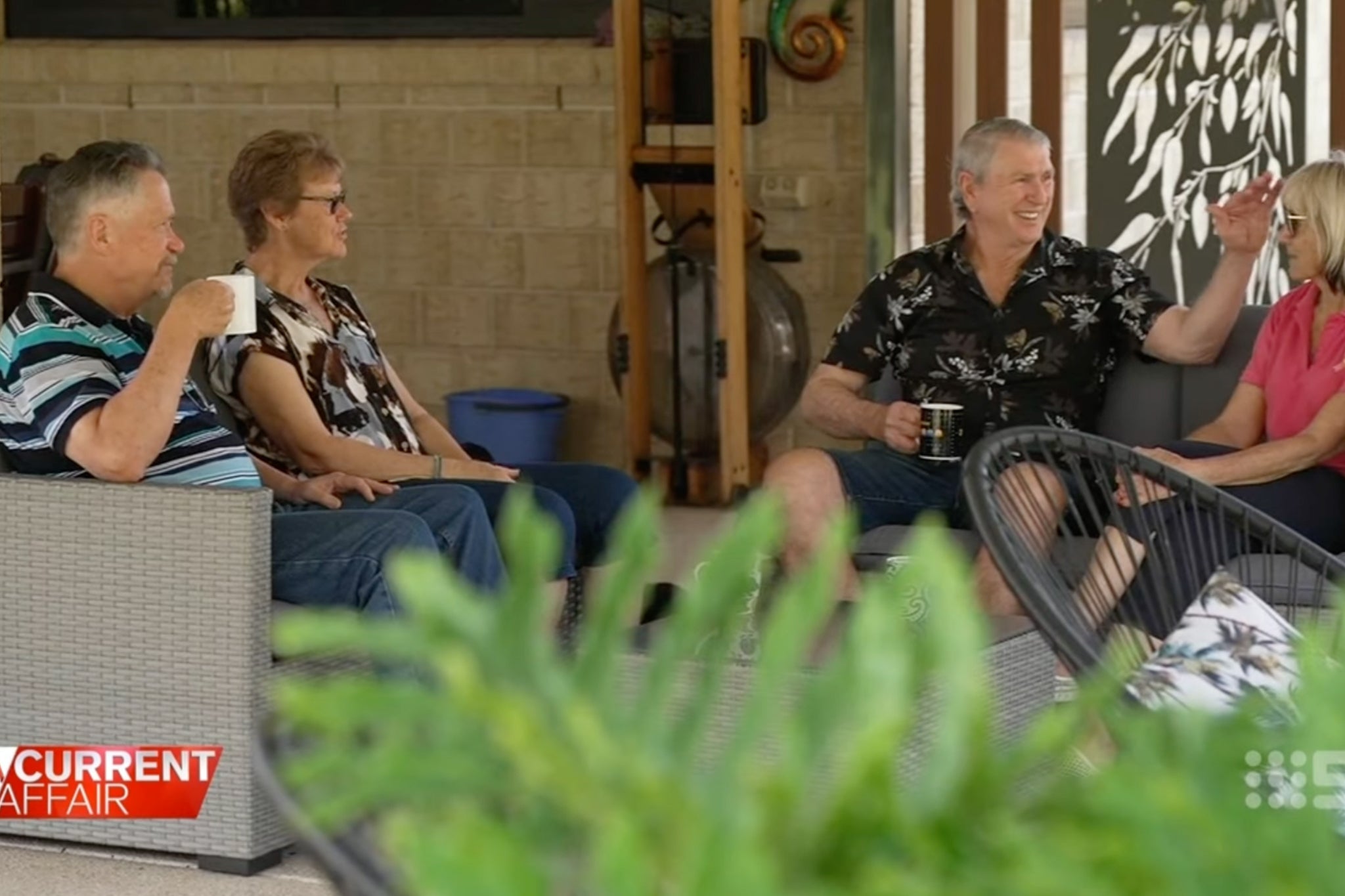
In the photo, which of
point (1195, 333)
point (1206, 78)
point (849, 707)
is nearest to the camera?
point (849, 707)

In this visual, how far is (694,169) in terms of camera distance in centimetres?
638

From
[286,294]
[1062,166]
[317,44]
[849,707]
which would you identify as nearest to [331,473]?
[286,294]

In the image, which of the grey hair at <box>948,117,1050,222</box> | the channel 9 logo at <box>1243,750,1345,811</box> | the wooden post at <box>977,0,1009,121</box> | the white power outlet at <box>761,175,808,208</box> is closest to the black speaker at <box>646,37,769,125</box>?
the white power outlet at <box>761,175,808,208</box>

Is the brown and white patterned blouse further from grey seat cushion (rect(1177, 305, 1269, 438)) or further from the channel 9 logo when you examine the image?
the channel 9 logo

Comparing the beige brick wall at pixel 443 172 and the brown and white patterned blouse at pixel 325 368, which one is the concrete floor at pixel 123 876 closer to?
the brown and white patterned blouse at pixel 325 368

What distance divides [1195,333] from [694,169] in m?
2.55

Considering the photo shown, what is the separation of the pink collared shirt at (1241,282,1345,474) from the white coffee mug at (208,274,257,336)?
171cm

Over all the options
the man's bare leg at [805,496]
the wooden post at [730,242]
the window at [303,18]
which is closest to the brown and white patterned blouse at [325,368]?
the man's bare leg at [805,496]

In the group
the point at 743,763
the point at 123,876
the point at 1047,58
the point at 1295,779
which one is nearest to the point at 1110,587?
the point at 123,876

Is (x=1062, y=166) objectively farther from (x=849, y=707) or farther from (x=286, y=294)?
(x=849, y=707)

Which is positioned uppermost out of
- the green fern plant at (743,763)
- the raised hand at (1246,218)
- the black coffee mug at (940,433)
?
the raised hand at (1246,218)

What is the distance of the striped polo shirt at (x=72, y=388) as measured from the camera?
131 inches

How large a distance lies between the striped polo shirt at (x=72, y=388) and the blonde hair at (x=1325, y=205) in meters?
1.75

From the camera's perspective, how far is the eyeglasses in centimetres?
397
